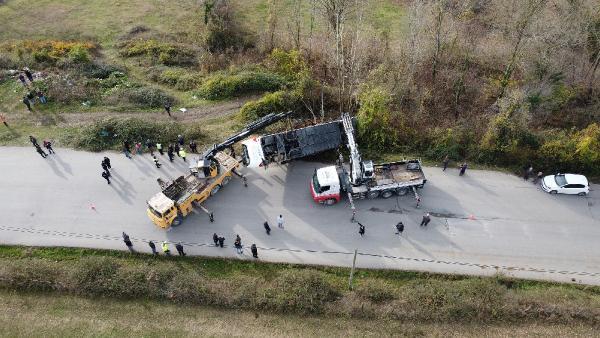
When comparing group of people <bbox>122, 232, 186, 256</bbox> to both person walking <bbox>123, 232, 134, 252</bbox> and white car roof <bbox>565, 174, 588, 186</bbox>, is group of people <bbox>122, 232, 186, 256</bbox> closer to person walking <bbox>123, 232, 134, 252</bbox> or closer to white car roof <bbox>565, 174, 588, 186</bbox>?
person walking <bbox>123, 232, 134, 252</bbox>

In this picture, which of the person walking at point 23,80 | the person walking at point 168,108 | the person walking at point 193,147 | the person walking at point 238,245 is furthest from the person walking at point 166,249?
the person walking at point 23,80

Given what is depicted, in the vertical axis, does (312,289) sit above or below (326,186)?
below

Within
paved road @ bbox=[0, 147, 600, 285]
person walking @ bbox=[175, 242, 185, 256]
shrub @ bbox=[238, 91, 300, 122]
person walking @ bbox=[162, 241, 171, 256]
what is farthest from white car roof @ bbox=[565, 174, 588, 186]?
person walking @ bbox=[162, 241, 171, 256]

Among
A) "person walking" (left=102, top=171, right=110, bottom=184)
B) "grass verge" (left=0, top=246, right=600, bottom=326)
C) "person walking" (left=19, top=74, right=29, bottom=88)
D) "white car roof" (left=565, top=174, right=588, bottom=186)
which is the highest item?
"person walking" (left=19, top=74, right=29, bottom=88)

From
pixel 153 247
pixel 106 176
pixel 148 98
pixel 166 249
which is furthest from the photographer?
pixel 148 98

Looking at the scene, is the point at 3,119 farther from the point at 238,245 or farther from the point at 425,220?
the point at 425,220

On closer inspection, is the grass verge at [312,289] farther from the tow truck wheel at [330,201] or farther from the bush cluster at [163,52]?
the bush cluster at [163,52]

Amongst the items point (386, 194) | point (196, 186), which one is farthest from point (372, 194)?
point (196, 186)
